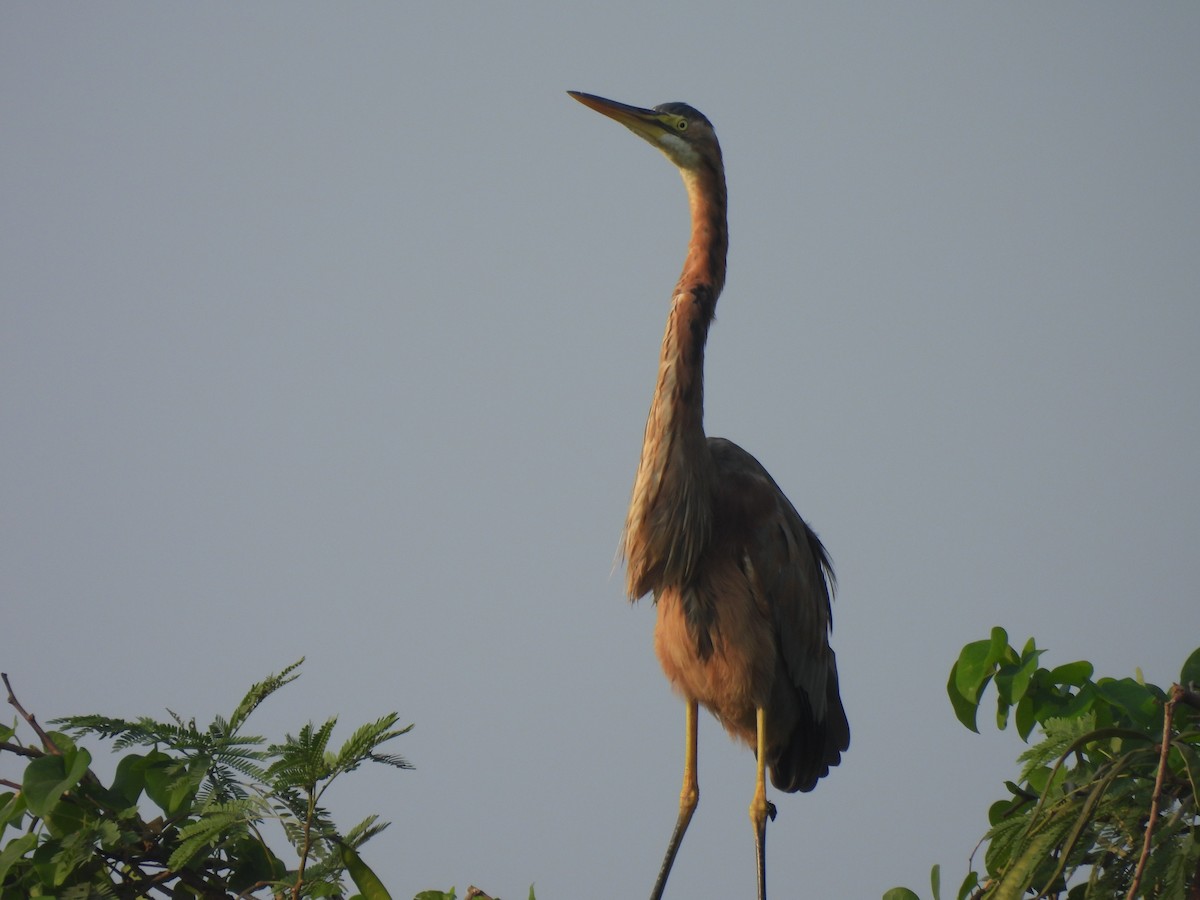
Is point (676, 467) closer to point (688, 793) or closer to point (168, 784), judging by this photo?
point (688, 793)

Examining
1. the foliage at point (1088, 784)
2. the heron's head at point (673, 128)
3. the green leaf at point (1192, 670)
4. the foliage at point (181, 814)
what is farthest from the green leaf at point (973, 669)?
the heron's head at point (673, 128)

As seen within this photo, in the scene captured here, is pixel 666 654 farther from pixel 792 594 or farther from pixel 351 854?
pixel 351 854

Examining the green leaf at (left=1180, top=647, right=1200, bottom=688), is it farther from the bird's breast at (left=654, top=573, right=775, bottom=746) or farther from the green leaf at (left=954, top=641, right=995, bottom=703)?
the bird's breast at (left=654, top=573, right=775, bottom=746)

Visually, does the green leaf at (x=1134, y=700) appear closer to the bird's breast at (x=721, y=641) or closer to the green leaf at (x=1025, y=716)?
the green leaf at (x=1025, y=716)

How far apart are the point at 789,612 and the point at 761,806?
720 mm

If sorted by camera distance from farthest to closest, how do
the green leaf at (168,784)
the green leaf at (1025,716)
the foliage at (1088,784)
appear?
the green leaf at (1025,716), the green leaf at (168,784), the foliage at (1088,784)

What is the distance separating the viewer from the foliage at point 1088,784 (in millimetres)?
2400

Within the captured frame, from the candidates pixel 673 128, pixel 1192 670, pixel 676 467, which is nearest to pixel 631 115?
pixel 673 128

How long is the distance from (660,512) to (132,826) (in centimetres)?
221

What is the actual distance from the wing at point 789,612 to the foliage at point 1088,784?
69.5 inches

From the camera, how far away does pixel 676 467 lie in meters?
4.59

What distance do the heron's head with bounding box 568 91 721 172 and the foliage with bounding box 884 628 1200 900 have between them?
2622 millimetres

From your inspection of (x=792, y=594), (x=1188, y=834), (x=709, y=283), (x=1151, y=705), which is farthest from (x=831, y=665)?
(x=1188, y=834)

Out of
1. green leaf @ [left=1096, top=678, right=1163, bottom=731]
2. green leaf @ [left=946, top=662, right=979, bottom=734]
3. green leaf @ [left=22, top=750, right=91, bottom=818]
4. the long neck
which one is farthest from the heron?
green leaf @ [left=22, top=750, right=91, bottom=818]
